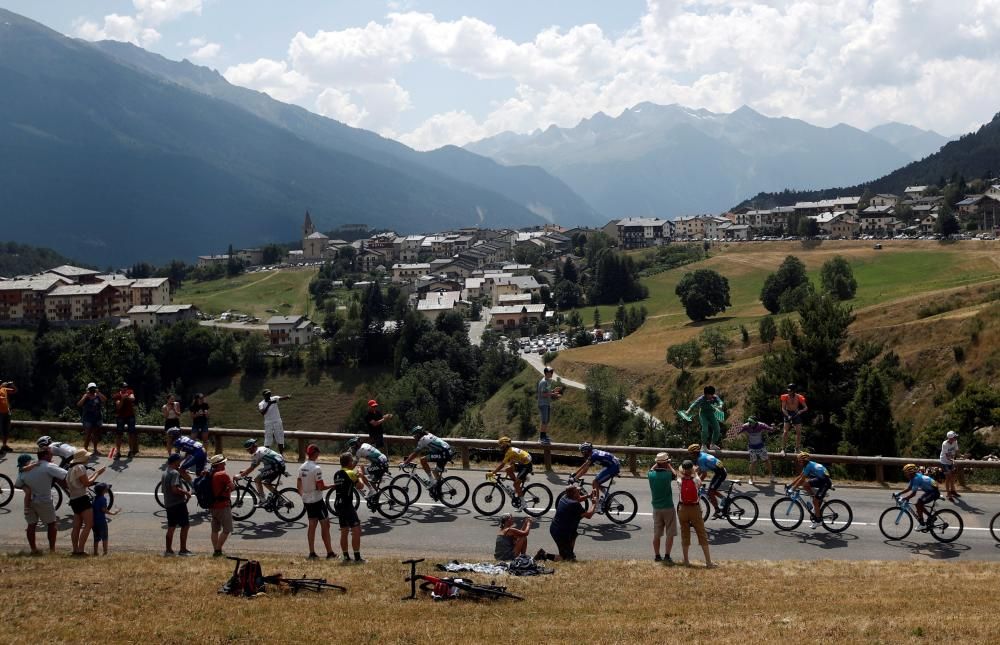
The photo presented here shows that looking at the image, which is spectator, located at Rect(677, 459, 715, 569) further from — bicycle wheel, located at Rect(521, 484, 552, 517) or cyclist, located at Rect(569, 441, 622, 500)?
bicycle wheel, located at Rect(521, 484, 552, 517)

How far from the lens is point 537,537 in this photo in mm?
17250

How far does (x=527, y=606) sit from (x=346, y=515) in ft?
13.6

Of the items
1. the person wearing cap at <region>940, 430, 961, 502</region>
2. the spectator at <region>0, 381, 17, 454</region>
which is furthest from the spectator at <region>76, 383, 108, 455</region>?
the person wearing cap at <region>940, 430, 961, 502</region>

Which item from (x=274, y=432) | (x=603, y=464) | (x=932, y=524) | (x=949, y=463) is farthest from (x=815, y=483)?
(x=274, y=432)

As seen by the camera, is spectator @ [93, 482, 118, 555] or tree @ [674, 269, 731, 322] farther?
tree @ [674, 269, 731, 322]

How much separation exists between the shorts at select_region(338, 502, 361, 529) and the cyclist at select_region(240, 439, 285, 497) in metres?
3.41

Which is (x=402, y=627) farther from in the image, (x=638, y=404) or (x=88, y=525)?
(x=638, y=404)

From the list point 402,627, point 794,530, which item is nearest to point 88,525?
point 402,627

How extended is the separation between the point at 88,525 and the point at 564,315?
119 metres

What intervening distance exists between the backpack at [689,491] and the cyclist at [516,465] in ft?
13.0

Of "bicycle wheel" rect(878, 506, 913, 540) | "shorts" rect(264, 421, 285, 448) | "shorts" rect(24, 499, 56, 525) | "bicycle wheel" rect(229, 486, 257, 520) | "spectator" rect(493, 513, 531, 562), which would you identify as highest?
"shorts" rect(264, 421, 285, 448)

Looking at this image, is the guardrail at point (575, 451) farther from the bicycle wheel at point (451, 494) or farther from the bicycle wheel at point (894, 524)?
the bicycle wheel at point (894, 524)

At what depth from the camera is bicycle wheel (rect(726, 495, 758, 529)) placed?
18.1 metres

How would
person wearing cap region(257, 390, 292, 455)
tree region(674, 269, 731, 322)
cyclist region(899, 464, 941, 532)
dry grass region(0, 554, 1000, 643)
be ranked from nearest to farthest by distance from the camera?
1. dry grass region(0, 554, 1000, 643)
2. cyclist region(899, 464, 941, 532)
3. person wearing cap region(257, 390, 292, 455)
4. tree region(674, 269, 731, 322)
